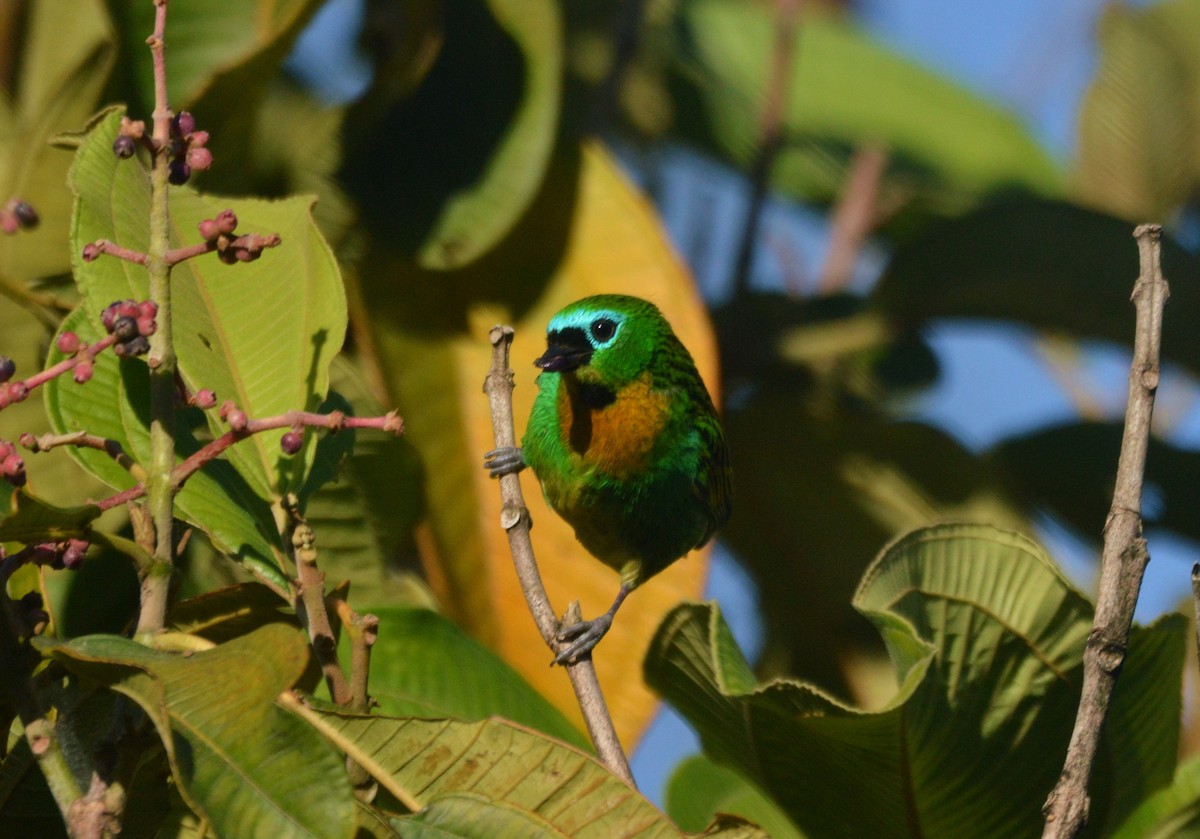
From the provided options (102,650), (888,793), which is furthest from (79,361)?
(888,793)

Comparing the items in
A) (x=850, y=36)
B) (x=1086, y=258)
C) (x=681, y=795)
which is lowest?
(x=681, y=795)

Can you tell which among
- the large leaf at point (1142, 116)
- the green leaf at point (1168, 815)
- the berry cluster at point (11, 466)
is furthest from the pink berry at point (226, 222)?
the large leaf at point (1142, 116)

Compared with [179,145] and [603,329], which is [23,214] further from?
[603,329]

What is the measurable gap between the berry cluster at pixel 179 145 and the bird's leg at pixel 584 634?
0.68 m

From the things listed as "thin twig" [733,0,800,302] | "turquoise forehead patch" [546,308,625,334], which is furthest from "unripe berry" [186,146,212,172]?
"thin twig" [733,0,800,302]

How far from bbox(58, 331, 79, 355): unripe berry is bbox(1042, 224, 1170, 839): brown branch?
1.11 meters

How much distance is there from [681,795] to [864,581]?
72cm

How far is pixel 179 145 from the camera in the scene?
1651 millimetres

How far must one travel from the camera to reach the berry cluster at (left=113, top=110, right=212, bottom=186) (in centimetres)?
160

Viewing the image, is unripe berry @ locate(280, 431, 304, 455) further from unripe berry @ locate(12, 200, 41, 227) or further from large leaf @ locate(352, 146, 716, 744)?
large leaf @ locate(352, 146, 716, 744)

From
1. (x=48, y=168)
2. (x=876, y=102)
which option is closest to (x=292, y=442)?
(x=48, y=168)

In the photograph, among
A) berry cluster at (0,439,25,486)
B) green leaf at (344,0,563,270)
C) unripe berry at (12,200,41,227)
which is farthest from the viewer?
green leaf at (344,0,563,270)

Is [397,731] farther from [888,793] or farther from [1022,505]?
[1022,505]

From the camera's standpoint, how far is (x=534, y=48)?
3.13 meters
